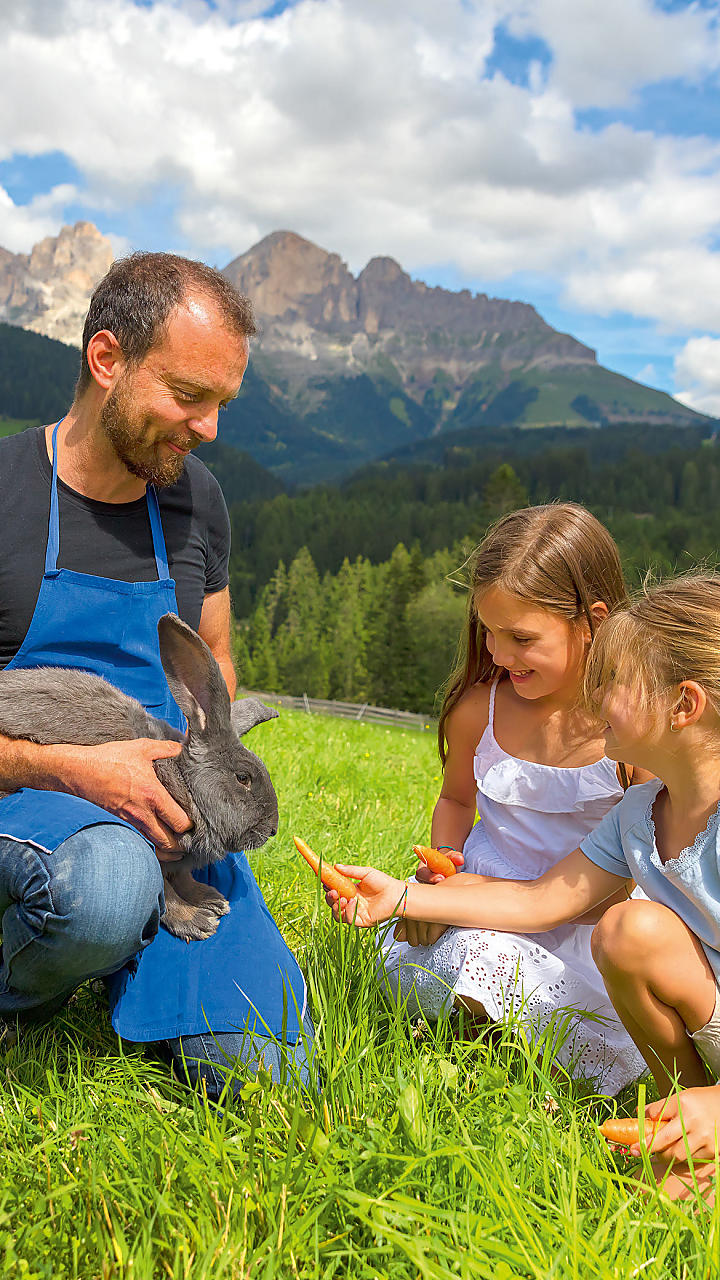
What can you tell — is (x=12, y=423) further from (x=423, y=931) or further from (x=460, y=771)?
(x=423, y=931)

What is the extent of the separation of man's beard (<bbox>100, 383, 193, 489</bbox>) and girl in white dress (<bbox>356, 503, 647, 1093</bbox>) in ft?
4.45

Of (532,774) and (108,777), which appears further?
(532,774)

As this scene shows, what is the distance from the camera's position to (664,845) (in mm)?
2799

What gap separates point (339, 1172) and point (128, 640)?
212 centimetres

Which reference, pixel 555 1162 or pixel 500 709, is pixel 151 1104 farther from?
pixel 500 709

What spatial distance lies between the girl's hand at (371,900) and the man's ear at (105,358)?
7.14ft

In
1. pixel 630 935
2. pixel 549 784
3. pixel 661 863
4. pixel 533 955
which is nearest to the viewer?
pixel 630 935

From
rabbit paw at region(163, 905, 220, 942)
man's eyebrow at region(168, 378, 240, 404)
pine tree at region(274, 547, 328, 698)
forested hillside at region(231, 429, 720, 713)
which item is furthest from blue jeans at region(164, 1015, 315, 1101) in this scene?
pine tree at region(274, 547, 328, 698)

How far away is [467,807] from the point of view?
400 centimetres

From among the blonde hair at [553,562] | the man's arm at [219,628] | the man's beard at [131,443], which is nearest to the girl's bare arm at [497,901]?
the blonde hair at [553,562]

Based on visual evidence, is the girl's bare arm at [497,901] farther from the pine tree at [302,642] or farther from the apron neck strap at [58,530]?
the pine tree at [302,642]

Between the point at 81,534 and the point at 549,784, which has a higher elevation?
the point at 81,534

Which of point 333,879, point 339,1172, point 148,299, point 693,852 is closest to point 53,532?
point 148,299

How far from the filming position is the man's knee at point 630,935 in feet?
8.22
